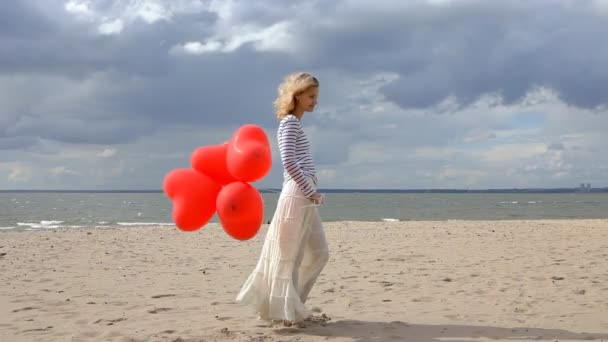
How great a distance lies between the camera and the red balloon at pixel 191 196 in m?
4.64

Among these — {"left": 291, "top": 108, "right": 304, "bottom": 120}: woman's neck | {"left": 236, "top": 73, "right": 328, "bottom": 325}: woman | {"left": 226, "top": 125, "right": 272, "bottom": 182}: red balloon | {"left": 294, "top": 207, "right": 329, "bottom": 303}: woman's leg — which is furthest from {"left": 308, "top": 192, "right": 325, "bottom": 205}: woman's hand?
{"left": 291, "top": 108, "right": 304, "bottom": 120}: woman's neck

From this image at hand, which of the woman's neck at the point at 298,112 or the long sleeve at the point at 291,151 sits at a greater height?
the woman's neck at the point at 298,112

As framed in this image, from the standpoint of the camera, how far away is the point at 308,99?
14.9 ft

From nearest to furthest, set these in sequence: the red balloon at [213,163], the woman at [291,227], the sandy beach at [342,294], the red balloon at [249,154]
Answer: the red balloon at [249,154], the woman at [291,227], the red balloon at [213,163], the sandy beach at [342,294]

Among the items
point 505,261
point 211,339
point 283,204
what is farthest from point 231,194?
point 505,261

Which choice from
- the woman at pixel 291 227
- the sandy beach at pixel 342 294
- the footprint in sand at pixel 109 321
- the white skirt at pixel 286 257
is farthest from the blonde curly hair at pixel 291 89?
the footprint in sand at pixel 109 321

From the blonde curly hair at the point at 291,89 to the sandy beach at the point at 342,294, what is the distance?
183 centimetres

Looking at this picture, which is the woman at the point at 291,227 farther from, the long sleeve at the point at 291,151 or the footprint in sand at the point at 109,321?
the footprint in sand at the point at 109,321

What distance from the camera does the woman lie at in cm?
450

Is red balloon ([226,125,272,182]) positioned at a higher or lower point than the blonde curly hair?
lower

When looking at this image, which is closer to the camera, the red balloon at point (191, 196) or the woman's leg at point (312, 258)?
the red balloon at point (191, 196)

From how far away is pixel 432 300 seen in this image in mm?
6250

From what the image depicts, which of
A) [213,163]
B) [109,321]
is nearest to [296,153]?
[213,163]

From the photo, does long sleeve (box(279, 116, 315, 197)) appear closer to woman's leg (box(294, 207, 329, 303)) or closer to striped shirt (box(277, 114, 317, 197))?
striped shirt (box(277, 114, 317, 197))
